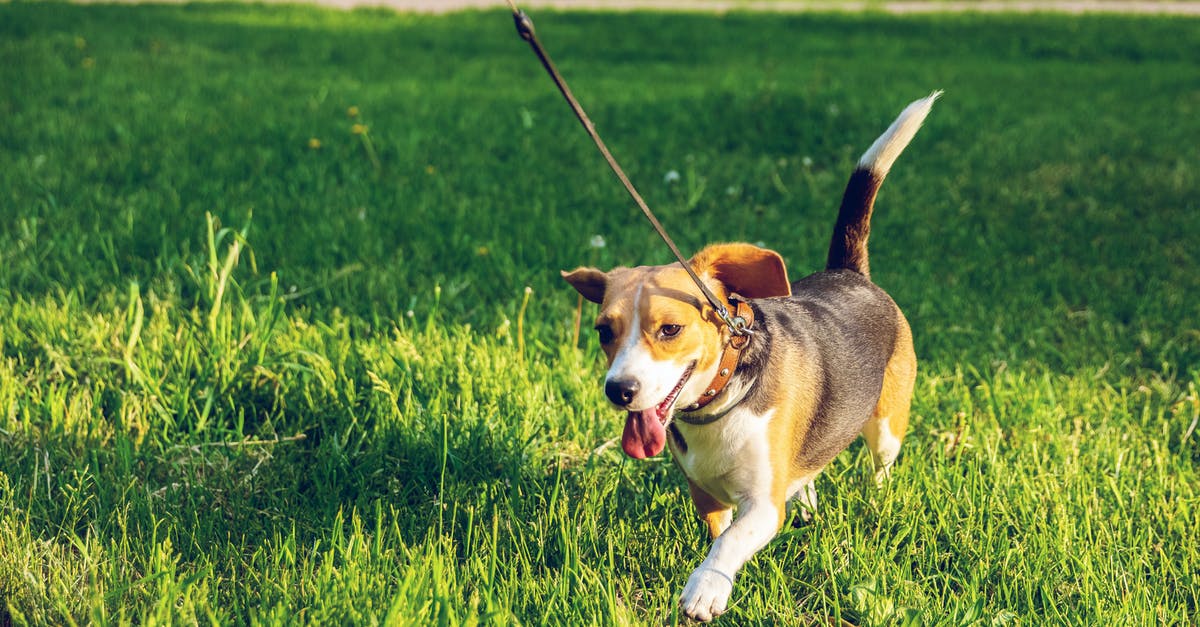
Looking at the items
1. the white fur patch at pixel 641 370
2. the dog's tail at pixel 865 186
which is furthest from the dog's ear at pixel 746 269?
the dog's tail at pixel 865 186

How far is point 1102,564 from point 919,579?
486mm

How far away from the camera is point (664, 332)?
2473 mm

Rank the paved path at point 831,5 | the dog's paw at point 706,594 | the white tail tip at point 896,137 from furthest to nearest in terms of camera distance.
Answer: the paved path at point 831,5, the white tail tip at point 896,137, the dog's paw at point 706,594

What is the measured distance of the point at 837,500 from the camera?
10.2 feet

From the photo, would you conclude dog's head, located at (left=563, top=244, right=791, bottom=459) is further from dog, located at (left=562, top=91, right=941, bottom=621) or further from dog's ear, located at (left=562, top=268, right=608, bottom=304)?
dog's ear, located at (left=562, top=268, right=608, bottom=304)

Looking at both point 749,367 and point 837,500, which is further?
point 837,500

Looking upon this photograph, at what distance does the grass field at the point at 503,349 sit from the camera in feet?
8.84

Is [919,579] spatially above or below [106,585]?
below

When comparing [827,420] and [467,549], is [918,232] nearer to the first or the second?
[827,420]

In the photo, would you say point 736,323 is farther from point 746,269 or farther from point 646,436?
point 646,436

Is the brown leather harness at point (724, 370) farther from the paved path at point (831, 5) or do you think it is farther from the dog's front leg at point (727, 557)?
the paved path at point (831, 5)

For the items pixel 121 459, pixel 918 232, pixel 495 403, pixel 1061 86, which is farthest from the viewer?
pixel 1061 86

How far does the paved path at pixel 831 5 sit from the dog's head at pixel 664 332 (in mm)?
12050

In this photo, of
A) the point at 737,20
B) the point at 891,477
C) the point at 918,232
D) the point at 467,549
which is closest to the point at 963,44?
Result: the point at 737,20
